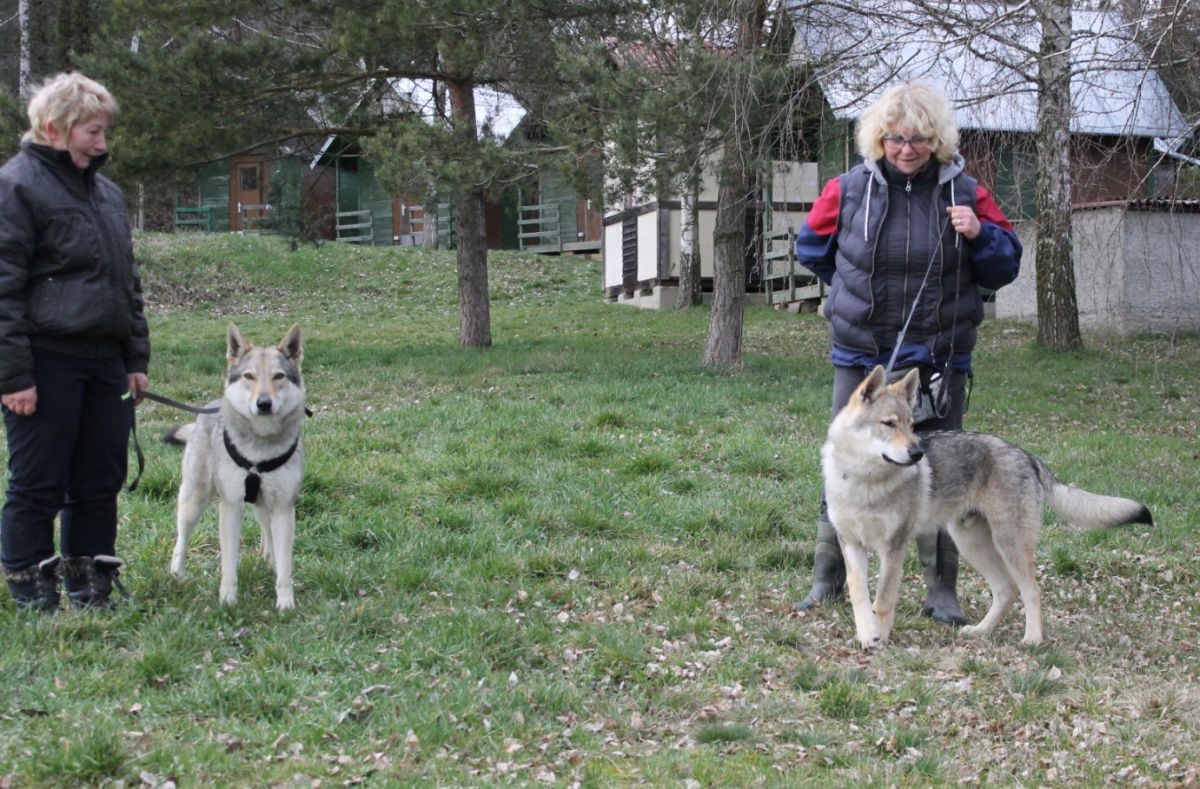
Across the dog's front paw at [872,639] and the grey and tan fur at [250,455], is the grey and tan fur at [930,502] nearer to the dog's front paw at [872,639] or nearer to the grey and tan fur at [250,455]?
the dog's front paw at [872,639]

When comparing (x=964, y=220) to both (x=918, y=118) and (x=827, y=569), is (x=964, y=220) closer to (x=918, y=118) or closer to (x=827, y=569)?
(x=918, y=118)

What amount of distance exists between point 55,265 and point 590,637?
284 centimetres

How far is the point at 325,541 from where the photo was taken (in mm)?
6535

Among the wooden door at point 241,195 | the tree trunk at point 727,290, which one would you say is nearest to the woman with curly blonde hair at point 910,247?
the tree trunk at point 727,290

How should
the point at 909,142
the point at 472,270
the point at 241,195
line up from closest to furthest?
the point at 909,142, the point at 472,270, the point at 241,195

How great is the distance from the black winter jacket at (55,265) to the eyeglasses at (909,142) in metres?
3.50

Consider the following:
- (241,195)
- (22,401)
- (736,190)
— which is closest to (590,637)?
(22,401)

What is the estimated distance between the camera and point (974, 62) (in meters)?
10.6

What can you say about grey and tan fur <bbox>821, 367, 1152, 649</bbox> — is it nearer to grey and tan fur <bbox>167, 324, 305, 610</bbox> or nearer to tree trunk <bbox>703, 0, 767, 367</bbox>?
grey and tan fur <bbox>167, 324, 305, 610</bbox>

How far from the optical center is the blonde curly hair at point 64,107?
4.71 metres

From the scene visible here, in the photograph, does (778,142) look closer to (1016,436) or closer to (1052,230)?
(1016,436)

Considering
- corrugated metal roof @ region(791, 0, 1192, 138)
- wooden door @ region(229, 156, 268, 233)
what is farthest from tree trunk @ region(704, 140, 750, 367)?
wooden door @ region(229, 156, 268, 233)

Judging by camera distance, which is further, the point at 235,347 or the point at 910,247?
the point at 235,347

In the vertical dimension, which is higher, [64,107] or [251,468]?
[64,107]
